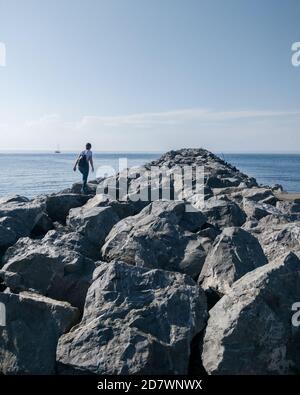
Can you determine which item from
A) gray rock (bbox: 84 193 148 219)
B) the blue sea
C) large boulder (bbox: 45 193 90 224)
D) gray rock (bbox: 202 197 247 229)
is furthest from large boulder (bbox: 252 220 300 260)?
the blue sea

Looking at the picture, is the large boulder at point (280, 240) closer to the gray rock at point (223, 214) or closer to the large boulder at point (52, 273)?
the gray rock at point (223, 214)

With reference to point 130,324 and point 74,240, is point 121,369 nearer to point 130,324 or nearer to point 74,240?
point 130,324

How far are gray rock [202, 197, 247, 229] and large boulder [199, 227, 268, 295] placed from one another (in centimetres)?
354

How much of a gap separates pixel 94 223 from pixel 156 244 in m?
2.43

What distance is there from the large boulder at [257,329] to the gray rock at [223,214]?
5478 millimetres

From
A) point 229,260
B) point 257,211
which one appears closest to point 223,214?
point 257,211

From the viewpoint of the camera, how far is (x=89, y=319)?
6.38 metres

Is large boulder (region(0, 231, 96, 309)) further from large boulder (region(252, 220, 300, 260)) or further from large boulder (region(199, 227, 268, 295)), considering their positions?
large boulder (region(252, 220, 300, 260))

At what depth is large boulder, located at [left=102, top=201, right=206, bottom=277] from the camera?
8.60m

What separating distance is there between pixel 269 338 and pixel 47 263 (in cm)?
439

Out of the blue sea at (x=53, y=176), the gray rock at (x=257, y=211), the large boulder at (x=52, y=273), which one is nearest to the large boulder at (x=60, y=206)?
the large boulder at (x=52, y=273)

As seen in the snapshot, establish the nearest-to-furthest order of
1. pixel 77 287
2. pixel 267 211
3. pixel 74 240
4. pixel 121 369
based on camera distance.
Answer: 1. pixel 121 369
2. pixel 77 287
3. pixel 74 240
4. pixel 267 211

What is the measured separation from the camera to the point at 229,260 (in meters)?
7.68
